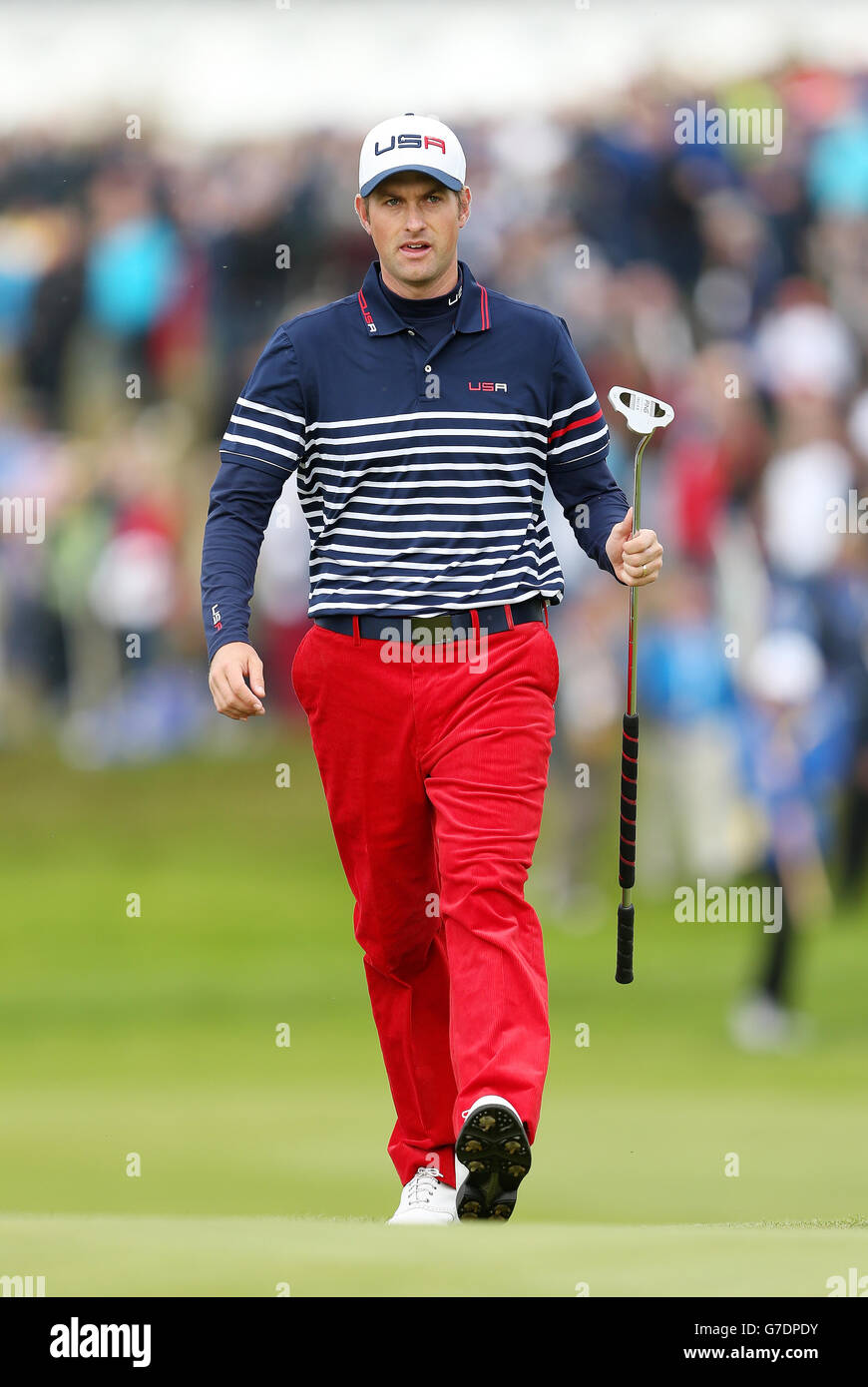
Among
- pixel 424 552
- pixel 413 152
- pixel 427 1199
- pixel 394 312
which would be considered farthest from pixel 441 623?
pixel 427 1199

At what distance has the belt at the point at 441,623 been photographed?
5016mm

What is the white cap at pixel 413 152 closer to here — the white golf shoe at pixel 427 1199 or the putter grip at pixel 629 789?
the putter grip at pixel 629 789

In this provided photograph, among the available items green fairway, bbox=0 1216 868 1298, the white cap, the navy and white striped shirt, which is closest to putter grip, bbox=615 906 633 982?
the navy and white striped shirt

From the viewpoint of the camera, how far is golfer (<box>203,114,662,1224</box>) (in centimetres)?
496

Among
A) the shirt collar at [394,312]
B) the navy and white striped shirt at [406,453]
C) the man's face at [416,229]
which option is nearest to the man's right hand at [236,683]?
the navy and white striped shirt at [406,453]

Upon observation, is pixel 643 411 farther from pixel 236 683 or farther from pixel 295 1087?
pixel 295 1087

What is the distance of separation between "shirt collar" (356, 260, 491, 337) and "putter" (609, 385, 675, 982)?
338 millimetres

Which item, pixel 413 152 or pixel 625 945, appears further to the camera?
pixel 625 945

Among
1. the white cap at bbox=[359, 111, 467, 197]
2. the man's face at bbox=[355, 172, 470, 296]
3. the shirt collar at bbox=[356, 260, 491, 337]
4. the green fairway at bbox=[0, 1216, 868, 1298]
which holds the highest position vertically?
the white cap at bbox=[359, 111, 467, 197]

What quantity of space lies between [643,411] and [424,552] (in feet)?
1.94

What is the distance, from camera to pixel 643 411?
17.0 ft

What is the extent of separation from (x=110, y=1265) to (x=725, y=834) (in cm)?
760

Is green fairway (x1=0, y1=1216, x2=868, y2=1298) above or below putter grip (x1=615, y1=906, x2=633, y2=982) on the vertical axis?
below

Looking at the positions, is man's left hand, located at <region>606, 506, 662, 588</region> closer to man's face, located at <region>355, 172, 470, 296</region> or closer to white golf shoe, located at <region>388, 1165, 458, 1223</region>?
man's face, located at <region>355, 172, 470, 296</region>
